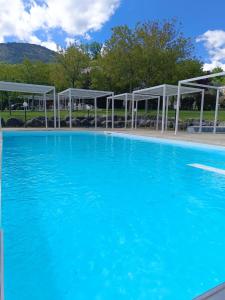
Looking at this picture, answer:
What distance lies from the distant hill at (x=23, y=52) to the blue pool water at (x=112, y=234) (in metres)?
102

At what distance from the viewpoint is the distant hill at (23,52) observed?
332 ft

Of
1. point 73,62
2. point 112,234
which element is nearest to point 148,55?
point 73,62

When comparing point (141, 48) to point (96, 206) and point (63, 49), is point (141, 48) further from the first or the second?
point (96, 206)

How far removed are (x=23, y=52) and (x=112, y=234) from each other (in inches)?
4650

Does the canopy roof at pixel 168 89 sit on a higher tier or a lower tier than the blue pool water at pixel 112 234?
higher

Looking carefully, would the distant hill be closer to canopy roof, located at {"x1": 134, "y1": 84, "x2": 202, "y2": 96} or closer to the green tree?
the green tree

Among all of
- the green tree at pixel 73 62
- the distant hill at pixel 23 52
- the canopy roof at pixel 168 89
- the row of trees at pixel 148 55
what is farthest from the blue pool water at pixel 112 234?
the distant hill at pixel 23 52

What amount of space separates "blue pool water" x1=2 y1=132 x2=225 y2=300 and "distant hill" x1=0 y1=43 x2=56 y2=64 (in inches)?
4034

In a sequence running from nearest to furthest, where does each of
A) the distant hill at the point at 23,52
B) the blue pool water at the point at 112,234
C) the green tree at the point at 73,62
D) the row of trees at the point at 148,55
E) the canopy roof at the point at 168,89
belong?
1. the blue pool water at the point at 112,234
2. the canopy roof at the point at 168,89
3. the row of trees at the point at 148,55
4. the green tree at the point at 73,62
5. the distant hill at the point at 23,52

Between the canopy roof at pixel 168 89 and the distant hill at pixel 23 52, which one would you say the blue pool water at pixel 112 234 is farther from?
the distant hill at pixel 23 52

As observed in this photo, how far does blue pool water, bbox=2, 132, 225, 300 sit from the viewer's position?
2.39 metres

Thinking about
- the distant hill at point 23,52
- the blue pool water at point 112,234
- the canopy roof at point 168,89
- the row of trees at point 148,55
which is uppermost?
the distant hill at point 23,52

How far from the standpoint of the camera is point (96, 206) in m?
4.27

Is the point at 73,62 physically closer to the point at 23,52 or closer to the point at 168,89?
the point at 168,89
